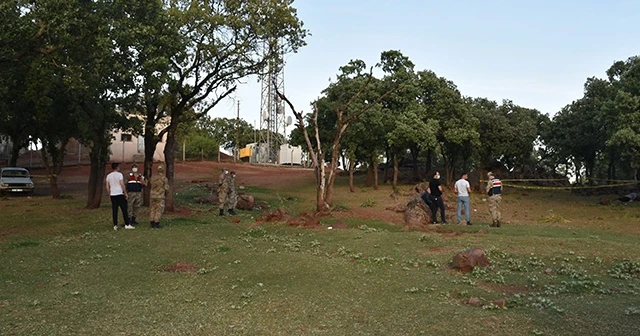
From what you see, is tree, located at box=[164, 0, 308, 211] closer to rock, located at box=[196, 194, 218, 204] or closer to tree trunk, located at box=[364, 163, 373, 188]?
rock, located at box=[196, 194, 218, 204]

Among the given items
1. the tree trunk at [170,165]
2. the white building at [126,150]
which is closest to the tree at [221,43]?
the tree trunk at [170,165]

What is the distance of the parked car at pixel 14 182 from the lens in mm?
33906

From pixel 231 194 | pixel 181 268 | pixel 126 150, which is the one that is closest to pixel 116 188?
pixel 181 268

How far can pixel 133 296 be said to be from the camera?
962 cm

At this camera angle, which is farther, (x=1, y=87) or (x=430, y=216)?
(x=430, y=216)

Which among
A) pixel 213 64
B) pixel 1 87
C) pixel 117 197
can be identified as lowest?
pixel 117 197

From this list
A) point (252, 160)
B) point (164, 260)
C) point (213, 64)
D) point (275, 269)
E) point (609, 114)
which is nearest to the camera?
point (275, 269)

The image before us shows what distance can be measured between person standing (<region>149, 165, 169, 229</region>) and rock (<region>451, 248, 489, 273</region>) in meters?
10.0

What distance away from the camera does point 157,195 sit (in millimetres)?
18047

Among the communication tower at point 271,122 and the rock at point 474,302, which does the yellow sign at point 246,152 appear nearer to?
the communication tower at point 271,122

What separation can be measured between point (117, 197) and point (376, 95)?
23.4 meters

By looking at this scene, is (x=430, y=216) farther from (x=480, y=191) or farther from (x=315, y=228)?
(x=480, y=191)

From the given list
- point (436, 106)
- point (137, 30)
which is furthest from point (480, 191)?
point (137, 30)

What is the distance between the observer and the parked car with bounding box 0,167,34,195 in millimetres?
33906
